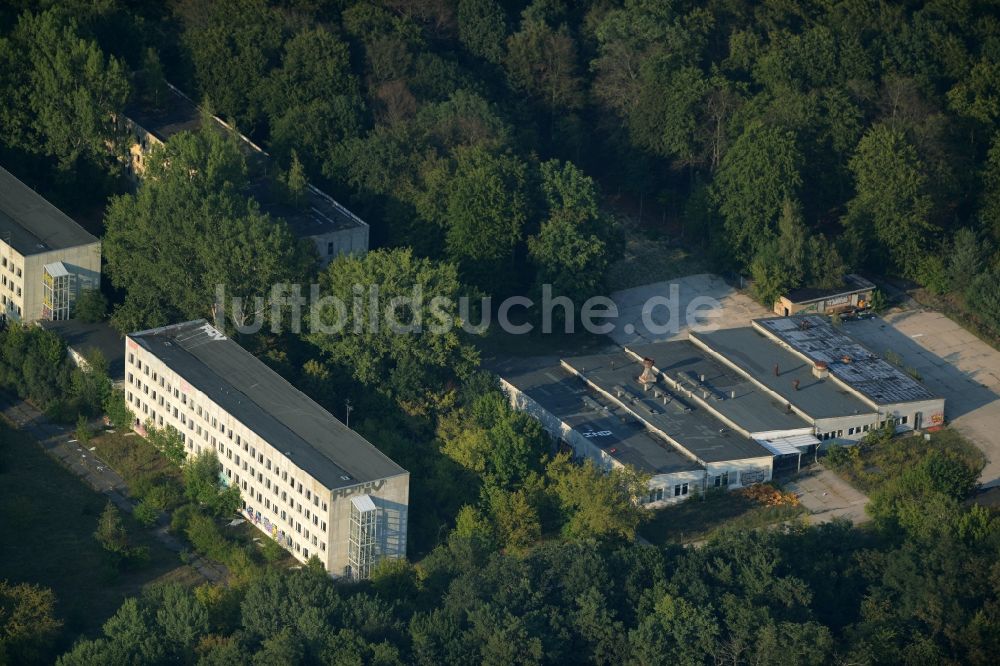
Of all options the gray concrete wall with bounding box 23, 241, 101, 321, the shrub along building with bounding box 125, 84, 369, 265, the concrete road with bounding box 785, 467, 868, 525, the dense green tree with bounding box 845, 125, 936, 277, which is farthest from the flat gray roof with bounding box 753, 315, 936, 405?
the gray concrete wall with bounding box 23, 241, 101, 321

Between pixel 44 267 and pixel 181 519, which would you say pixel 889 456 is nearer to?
pixel 181 519

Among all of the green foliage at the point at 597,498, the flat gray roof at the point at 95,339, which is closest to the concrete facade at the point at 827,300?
the green foliage at the point at 597,498

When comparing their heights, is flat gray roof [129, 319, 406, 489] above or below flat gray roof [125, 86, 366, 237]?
below

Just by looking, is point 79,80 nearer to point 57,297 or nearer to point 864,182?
point 57,297

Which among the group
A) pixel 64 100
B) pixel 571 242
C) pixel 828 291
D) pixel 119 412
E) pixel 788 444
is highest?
pixel 64 100

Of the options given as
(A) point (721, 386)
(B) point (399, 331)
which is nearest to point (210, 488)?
(B) point (399, 331)

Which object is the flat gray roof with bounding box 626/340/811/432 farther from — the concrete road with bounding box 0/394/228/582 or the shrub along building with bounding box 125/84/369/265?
the concrete road with bounding box 0/394/228/582

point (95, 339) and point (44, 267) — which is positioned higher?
point (44, 267)
